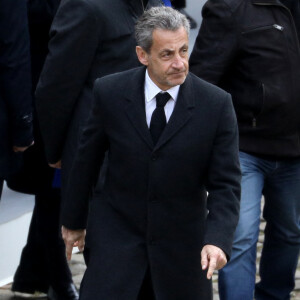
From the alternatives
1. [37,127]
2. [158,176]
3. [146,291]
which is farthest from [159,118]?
[37,127]

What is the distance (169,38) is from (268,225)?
167 cm

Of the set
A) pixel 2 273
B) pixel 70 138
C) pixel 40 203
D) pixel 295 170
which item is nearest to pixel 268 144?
pixel 295 170

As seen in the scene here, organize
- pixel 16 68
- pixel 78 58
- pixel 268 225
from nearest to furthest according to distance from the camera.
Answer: pixel 78 58, pixel 16 68, pixel 268 225

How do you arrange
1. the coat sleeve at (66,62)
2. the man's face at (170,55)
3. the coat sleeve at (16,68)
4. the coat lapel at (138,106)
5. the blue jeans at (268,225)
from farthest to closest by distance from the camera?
the blue jeans at (268,225) < the coat sleeve at (16,68) < the coat sleeve at (66,62) < the coat lapel at (138,106) < the man's face at (170,55)

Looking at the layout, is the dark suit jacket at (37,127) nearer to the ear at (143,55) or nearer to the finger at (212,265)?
the ear at (143,55)

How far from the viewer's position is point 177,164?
15.6ft

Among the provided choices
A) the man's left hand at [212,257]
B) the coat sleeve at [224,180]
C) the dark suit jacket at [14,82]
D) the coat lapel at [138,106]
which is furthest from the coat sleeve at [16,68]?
the man's left hand at [212,257]

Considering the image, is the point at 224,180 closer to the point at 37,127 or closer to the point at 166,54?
the point at 166,54

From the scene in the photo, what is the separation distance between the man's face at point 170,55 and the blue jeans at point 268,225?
1181 mm

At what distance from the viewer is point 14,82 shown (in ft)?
18.5

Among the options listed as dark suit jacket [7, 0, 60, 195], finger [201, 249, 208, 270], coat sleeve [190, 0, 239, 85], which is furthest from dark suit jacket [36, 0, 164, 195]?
finger [201, 249, 208, 270]

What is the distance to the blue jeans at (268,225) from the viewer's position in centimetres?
575

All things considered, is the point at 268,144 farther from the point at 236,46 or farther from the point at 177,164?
the point at 177,164

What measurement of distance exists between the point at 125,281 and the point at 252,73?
1.27 m
